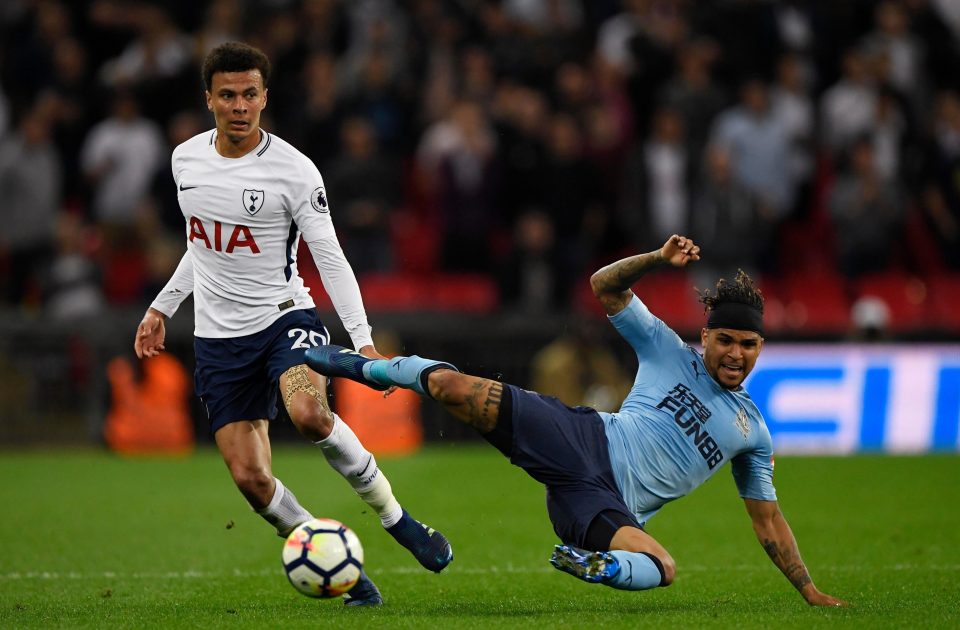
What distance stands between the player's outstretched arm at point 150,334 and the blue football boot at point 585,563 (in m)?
2.81

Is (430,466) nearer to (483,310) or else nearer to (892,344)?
(483,310)

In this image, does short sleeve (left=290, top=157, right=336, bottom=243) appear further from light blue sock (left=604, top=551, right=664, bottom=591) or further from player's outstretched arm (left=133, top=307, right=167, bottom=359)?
light blue sock (left=604, top=551, right=664, bottom=591)

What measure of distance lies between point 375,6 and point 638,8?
3.26m

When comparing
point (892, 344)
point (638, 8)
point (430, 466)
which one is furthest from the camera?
point (638, 8)

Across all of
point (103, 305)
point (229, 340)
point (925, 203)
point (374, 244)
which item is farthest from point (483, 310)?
point (229, 340)

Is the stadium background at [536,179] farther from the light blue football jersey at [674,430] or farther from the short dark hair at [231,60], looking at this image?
the short dark hair at [231,60]

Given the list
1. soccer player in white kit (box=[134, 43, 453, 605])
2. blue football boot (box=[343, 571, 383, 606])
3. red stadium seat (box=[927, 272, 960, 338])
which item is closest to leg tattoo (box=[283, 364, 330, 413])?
soccer player in white kit (box=[134, 43, 453, 605])

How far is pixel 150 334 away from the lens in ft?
26.0

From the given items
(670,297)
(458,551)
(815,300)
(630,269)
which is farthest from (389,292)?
(630,269)

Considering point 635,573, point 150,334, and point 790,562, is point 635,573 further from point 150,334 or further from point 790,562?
point 150,334

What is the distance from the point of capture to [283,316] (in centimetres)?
754

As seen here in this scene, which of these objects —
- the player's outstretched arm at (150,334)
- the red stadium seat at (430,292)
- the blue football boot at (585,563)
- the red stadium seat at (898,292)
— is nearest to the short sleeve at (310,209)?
the player's outstretched arm at (150,334)

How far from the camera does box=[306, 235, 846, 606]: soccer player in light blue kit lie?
271 inches

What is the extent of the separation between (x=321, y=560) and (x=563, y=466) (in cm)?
125
